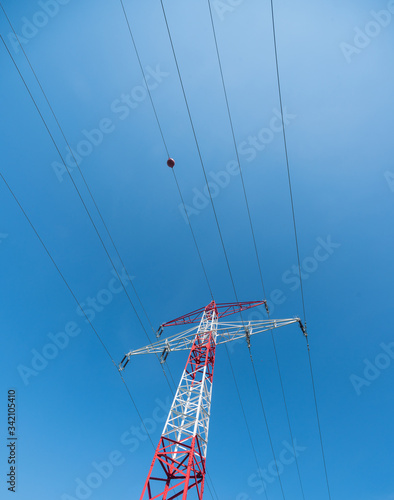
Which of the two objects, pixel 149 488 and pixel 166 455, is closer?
pixel 149 488

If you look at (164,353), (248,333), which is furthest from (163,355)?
(248,333)

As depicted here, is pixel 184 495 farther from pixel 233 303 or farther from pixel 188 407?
pixel 233 303

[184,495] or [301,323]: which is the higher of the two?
[301,323]

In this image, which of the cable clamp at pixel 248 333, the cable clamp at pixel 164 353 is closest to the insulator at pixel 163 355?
the cable clamp at pixel 164 353

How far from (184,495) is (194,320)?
10.9 metres

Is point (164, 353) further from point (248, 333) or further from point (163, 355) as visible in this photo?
point (248, 333)

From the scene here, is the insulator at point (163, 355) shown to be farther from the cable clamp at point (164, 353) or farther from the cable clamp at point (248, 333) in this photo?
the cable clamp at point (248, 333)

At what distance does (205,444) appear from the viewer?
10.6m

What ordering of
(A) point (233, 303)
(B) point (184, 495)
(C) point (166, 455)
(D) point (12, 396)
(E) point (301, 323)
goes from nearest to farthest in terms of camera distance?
(B) point (184, 495) < (C) point (166, 455) < (E) point (301, 323) < (D) point (12, 396) < (A) point (233, 303)

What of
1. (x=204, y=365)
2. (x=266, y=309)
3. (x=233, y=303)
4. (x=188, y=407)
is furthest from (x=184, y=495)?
(x=266, y=309)

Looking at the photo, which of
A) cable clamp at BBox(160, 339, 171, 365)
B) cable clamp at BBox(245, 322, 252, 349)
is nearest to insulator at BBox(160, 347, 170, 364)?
cable clamp at BBox(160, 339, 171, 365)

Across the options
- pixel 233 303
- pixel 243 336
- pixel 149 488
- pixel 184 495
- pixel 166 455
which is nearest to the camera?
A: pixel 184 495

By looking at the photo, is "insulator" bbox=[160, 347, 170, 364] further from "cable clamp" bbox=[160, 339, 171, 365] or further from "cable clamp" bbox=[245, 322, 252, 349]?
"cable clamp" bbox=[245, 322, 252, 349]

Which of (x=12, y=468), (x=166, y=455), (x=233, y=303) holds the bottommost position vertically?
(x=166, y=455)
